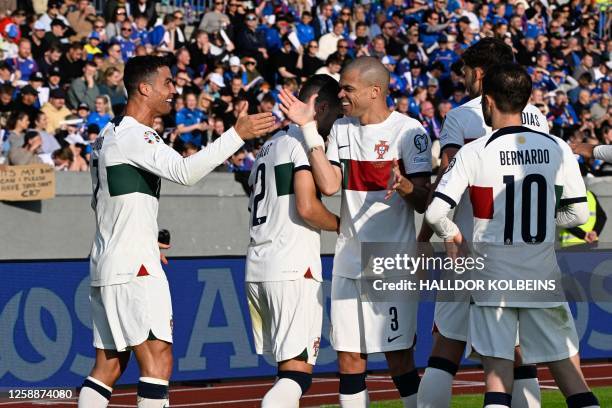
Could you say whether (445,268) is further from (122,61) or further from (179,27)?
(179,27)

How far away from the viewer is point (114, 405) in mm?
10609

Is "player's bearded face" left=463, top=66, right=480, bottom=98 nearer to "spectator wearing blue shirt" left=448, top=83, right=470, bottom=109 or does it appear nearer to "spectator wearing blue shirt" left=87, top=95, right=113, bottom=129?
"spectator wearing blue shirt" left=87, top=95, right=113, bottom=129

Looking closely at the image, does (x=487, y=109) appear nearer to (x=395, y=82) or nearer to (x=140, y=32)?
(x=140, y=32)

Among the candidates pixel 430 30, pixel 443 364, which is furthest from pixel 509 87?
pixel 430 30

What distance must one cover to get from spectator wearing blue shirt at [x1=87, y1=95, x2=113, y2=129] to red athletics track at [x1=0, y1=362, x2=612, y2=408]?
5333 millimetres

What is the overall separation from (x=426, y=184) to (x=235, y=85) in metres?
10.7

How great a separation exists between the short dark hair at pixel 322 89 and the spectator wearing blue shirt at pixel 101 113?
28.5 feet

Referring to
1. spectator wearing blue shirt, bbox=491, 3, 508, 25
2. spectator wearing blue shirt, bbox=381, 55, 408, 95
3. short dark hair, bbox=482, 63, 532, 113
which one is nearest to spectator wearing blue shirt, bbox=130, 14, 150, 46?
spectator wearing blue shirt, bbox=381, 55, 408, 95

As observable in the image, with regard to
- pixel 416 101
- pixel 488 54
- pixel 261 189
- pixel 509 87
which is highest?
pixel 416 101

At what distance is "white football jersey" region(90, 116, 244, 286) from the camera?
7.07 m

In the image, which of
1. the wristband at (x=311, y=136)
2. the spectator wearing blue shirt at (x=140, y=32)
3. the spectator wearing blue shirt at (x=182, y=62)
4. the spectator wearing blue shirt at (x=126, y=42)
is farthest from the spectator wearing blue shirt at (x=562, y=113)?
the wristband at (x=311, y=136)

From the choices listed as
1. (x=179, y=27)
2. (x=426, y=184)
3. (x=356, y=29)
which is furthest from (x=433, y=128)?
(x=426, y=184)

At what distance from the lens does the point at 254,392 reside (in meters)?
11.6

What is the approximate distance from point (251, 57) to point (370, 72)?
1170 cm
